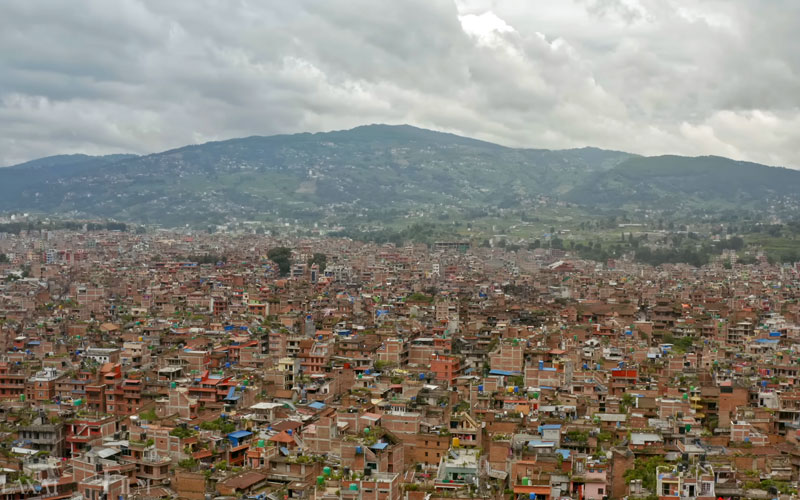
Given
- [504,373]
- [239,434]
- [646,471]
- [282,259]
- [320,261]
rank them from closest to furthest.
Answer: [646,471], [239,434], [504,373], [282,259], [320,261]

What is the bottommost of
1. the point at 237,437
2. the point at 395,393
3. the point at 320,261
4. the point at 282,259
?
the point at 237,437

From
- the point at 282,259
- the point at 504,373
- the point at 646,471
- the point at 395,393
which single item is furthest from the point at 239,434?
the point at 282,259

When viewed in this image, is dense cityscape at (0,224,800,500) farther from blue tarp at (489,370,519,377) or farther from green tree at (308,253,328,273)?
green tree at (308,253,328,273)

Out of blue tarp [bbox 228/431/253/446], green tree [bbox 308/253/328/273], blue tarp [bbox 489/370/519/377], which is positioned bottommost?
blue tarp [bbox 228/431/253/446]

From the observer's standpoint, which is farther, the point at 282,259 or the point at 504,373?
the point at 282,259

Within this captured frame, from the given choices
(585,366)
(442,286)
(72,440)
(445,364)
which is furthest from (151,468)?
(442,286)

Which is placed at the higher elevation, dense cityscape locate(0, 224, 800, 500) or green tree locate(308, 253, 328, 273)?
green tree locate(308, 253, 328, 273)

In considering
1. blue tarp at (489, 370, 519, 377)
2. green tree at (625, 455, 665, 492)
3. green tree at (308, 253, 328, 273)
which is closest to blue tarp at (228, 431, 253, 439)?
green tree at (625, 455, 665, 492)

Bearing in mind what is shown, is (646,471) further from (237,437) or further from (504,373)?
(504,373)

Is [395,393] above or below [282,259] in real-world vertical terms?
below

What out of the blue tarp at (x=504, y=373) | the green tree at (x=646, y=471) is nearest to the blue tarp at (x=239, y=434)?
the green tree at (x=646, y=471)

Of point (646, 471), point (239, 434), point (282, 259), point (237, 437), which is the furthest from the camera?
point (282, 259)

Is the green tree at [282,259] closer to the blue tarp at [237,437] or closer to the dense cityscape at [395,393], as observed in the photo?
the dense cityscape at [395,393]
